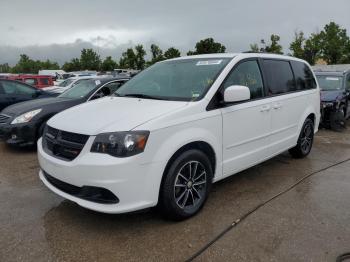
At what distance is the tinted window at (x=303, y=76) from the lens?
5.63 m

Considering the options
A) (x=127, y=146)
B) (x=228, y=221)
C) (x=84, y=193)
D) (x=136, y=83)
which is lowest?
(x=228, y=221)

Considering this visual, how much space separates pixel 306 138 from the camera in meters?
6.08

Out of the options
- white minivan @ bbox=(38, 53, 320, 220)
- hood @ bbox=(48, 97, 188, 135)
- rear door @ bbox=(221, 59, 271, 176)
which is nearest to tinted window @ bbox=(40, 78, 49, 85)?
white minivan @ bbox=(38, 53, 320, 220)

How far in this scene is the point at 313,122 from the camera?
616 cm

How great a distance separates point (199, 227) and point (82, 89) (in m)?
5.02

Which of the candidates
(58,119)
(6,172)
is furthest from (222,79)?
(6,172)

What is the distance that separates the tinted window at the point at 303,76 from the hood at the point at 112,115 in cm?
280

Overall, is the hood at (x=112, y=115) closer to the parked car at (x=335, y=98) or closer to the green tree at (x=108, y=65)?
the parked car at (x=335, y=98)

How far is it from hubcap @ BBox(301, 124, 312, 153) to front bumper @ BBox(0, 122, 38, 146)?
4785 millimetres

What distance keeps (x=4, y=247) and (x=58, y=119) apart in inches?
54.7

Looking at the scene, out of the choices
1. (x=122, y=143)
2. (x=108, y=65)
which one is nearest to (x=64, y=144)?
(x=122, y=143)

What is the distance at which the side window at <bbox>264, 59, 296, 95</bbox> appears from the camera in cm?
484

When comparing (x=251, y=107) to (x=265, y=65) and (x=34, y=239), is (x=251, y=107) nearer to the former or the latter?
(x=265, y=65)

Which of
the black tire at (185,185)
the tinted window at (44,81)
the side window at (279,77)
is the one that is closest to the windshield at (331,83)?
the side window at (279,77)
